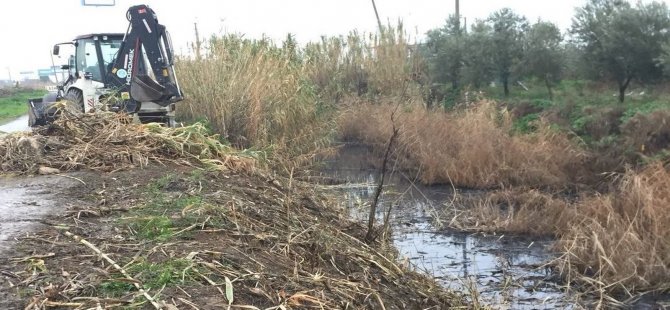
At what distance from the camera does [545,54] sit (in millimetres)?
20594

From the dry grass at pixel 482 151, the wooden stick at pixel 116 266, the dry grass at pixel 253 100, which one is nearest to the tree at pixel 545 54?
the dry grass at pixel 482 151

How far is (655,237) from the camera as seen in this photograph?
751cm

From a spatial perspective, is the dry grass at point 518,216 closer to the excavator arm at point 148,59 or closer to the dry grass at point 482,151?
the dry grass at point 482,151

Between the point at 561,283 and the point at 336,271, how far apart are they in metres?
4.07

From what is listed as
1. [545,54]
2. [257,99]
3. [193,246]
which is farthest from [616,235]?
[545,54]

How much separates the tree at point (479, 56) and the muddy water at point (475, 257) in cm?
1161

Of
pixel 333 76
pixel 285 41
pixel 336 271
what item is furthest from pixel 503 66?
pixel 336 271

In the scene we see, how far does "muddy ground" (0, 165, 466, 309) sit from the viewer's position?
3680mm

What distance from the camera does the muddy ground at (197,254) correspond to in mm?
3680

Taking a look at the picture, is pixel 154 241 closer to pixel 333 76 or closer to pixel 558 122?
pixel 558 122

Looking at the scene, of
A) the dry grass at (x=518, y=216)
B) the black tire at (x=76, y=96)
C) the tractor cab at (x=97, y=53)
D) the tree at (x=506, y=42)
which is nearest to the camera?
the dry grass at (x=518, y=216)

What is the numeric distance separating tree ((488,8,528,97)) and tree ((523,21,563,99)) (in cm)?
60

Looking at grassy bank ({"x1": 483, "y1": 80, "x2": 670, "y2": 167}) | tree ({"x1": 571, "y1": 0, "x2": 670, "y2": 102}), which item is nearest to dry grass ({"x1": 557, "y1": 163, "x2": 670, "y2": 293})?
grassy bank ({"x1": 483, "y1": 80, "x2": 670, "y2": 167})

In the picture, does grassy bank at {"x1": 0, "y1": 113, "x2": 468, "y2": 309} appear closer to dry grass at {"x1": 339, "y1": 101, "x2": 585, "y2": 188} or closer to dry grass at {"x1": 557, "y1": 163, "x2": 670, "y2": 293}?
dry grass at {"x1": 557, "y1": 163, "x2": 670, "y2": 293}
